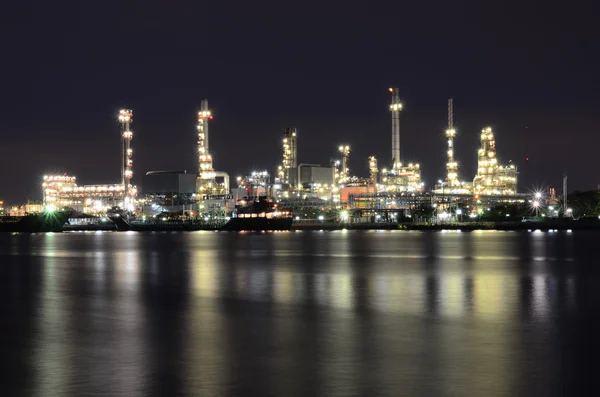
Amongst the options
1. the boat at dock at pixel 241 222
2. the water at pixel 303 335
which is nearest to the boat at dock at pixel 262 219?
the boat at dock at pixel 241 222

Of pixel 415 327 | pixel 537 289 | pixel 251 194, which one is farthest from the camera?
pixel 251 194

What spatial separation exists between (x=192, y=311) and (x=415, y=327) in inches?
234

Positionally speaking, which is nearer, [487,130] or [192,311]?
[192,311]

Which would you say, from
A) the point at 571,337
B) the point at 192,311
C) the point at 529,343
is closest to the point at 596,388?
the point at 529,343

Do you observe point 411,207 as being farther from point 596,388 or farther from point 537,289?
point 596,388

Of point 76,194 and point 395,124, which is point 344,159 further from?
point 76,194

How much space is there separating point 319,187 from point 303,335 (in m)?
130

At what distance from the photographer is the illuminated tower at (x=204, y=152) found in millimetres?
136875

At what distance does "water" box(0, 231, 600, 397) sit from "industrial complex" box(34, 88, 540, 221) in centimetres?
10303

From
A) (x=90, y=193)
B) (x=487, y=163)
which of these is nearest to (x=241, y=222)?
(x=487, y=163)

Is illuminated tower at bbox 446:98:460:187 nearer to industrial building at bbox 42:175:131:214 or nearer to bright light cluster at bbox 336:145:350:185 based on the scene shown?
bright light cluster at bbox 336:145:350:185

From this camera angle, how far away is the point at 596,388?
10047 millimetres

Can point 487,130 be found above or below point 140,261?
above

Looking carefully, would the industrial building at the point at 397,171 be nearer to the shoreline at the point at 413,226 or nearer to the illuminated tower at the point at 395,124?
the illuminated tower at the point at 395,124
